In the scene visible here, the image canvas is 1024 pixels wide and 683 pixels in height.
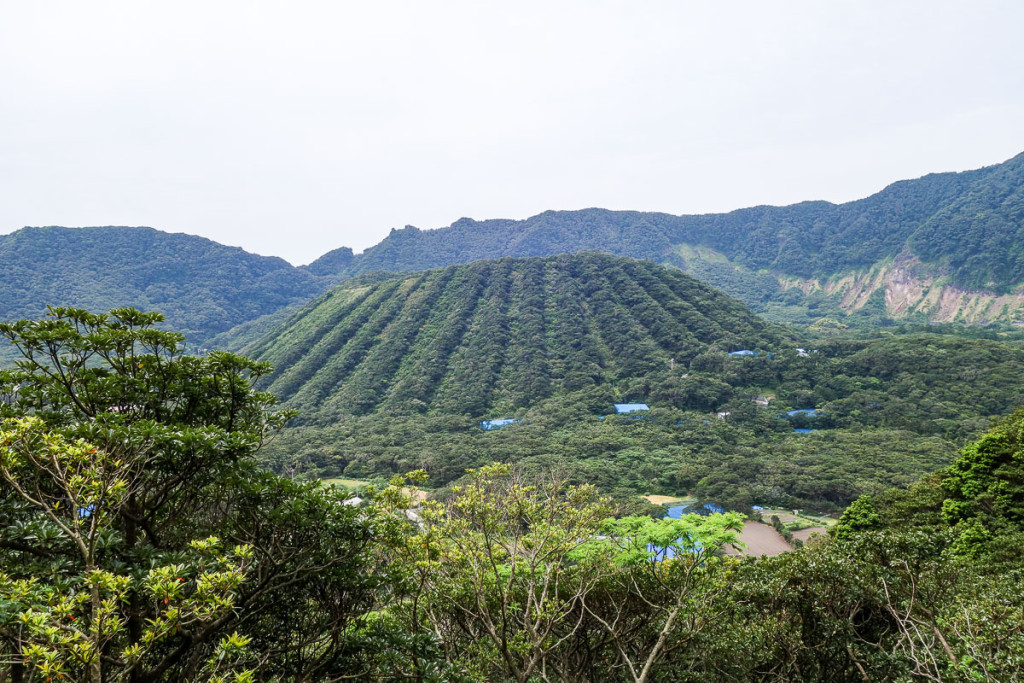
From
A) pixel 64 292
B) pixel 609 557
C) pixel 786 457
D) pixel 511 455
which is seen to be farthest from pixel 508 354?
pixel 64 292

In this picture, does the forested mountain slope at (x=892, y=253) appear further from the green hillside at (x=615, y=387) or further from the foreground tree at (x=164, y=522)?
the foreground tree at (x=164, y=522)

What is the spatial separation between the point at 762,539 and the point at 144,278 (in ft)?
571

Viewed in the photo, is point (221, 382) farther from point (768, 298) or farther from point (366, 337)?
point (768, 298)

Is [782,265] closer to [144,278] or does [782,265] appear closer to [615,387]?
[615,387]

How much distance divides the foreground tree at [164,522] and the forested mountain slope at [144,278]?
5461 inches

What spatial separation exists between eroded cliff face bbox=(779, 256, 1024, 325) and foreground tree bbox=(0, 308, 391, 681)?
136481 millimetres

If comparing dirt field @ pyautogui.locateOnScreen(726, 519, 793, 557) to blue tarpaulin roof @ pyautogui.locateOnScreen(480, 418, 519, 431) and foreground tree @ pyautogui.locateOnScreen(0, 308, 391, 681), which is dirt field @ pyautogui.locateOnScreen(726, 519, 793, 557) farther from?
blue tarpaulin roof @ pyautogui.locateOnScreen(480, 418, 519, 431)

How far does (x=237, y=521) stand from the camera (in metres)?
6.09

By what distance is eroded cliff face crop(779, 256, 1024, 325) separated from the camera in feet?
325

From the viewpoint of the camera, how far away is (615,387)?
68.7 meters

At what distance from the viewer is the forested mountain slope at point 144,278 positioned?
122 metres

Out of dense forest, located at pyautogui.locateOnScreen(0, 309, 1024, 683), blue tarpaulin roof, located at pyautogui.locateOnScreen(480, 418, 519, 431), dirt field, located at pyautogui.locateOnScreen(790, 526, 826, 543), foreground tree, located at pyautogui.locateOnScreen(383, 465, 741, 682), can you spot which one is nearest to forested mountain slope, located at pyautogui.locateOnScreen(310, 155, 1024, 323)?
dirt field, located at pyautogui.locateOnScreen(790, 526, 826, 543)

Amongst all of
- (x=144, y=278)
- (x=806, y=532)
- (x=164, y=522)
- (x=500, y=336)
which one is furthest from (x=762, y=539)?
(x=144, y=278)

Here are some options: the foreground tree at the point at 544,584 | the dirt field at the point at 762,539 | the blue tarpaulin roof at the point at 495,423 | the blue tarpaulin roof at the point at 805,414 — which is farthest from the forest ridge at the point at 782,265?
the foreground tree at the point at 544,584
